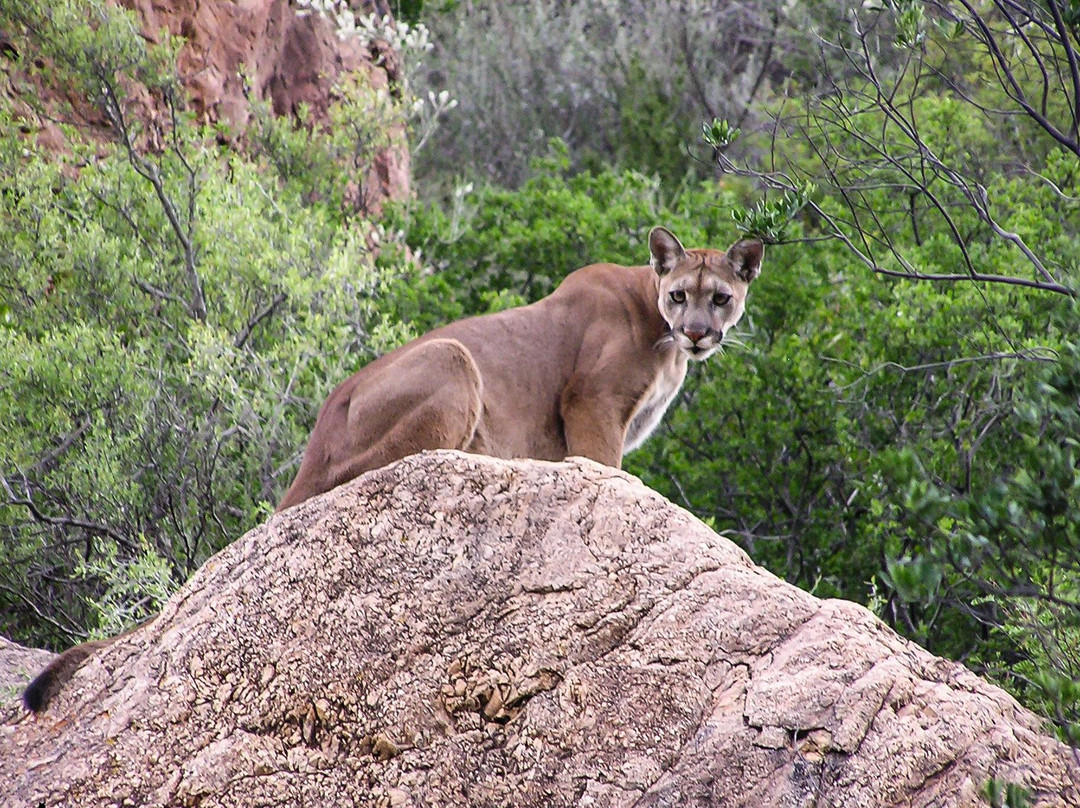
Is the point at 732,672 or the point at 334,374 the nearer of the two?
the point at 732,672

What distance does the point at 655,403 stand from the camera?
7.73 meters

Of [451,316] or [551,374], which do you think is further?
[451,316]

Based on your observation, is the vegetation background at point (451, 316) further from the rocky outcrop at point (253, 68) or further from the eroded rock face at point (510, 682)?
the eroded rock face at point (510, 682)

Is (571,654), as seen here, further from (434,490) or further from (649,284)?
(649,284)

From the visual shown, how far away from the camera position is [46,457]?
28.1 feet

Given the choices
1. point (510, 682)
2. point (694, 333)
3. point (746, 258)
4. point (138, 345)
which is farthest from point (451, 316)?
point (510, 682)

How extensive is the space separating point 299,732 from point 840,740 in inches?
68.3

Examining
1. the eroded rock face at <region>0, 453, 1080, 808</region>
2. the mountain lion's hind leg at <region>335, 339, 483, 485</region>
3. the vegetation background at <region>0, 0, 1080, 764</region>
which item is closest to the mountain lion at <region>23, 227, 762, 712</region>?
the mountain lion's hind leg at <region>335, 339, 483, 485</region>

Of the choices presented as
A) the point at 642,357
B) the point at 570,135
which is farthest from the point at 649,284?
the point at 570,135

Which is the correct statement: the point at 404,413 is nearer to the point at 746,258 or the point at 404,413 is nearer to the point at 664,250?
the point at 664,250

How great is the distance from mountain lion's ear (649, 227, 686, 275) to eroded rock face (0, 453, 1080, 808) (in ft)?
10.2

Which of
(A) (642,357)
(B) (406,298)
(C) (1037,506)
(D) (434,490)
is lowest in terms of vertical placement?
(B) (406,298)

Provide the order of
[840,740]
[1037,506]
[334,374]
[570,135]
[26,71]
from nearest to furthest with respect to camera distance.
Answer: [1037,506], [840,740], [334,374], [26,71], [570,135]

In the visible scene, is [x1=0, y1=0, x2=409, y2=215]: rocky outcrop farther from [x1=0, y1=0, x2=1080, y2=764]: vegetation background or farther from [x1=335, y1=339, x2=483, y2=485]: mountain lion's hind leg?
[x1=335, y1=339, x2=483, y2=485]: mountain lion's hind leg
